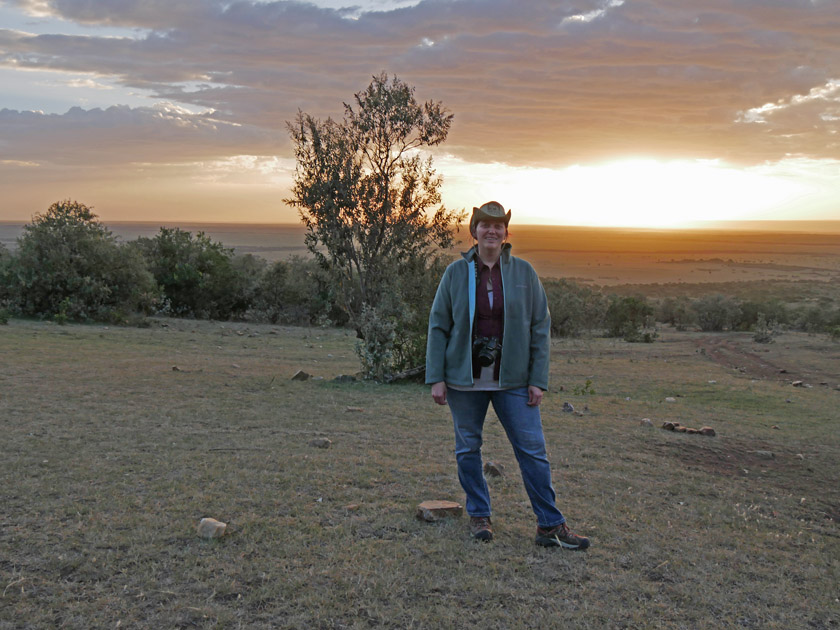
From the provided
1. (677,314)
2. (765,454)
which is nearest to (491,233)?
(765,454)

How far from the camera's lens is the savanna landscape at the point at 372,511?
3844mm

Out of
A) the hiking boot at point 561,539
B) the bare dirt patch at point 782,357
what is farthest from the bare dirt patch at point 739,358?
the hiking boot at point 561,539

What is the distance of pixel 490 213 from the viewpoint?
15.4 feet

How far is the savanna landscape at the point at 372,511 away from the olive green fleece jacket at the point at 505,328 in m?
1.22

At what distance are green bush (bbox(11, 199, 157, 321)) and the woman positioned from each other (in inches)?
833

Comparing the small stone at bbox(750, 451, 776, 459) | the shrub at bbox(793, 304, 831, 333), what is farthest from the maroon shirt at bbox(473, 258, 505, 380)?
the shrub at bbox(793, 304, 831, 333)

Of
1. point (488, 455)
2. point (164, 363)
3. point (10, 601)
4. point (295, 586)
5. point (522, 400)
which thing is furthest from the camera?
point (164, 363)

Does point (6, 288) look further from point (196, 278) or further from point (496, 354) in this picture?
point (496, 354)

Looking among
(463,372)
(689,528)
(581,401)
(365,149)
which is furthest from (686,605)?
(365,149)

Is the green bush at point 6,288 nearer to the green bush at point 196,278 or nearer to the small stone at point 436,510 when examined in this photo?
the green bush at point 196,278

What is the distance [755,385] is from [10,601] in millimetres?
14828

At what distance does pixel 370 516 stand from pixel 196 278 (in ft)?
90.7

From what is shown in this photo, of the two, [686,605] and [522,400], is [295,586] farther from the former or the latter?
[686,605]

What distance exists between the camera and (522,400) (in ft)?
15.4
